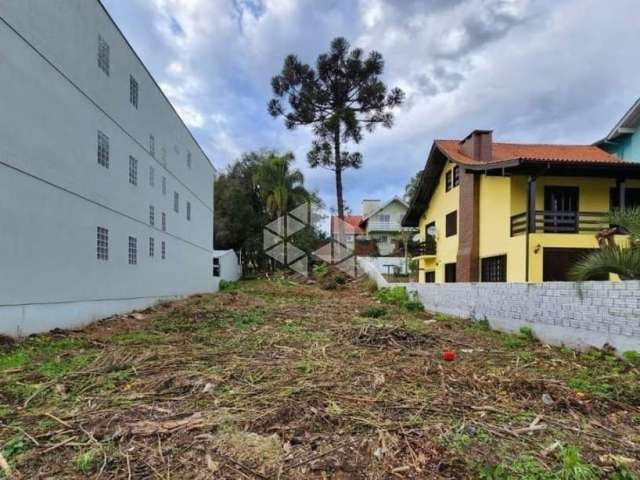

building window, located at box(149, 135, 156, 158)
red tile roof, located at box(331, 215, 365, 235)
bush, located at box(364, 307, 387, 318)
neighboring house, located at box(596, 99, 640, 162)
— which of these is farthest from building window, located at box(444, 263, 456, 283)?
building window, located at box(149, 135, 156, 158)

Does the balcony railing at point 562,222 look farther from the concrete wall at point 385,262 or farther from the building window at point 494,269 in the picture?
→ the concrete wall at point 385,262

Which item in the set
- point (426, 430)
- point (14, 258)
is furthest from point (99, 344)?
point (426, 430)

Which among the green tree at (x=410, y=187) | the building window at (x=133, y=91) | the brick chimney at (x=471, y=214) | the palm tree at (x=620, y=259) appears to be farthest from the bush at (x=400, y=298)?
the green tree at (x=410, y=187)

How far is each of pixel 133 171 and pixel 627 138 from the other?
19.6 m

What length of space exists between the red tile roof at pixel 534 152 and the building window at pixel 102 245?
473 inches

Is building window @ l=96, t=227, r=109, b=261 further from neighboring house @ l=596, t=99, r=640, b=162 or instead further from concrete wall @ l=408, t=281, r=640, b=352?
neighboring house @ l=596, t=99, r=640, b=162

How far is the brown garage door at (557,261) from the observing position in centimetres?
1084

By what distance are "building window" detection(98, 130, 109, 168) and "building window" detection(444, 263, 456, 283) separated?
13.3 metres

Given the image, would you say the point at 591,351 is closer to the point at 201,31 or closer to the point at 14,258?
the point at 14,258

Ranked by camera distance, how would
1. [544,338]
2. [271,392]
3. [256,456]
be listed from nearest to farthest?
[256,456], [271,392], [544,338]

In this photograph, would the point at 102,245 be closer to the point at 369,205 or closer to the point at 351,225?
the point at 351,225

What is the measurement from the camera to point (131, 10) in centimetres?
1153

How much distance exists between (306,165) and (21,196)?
20141 mm

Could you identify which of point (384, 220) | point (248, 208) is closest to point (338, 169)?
point (248, 208)
